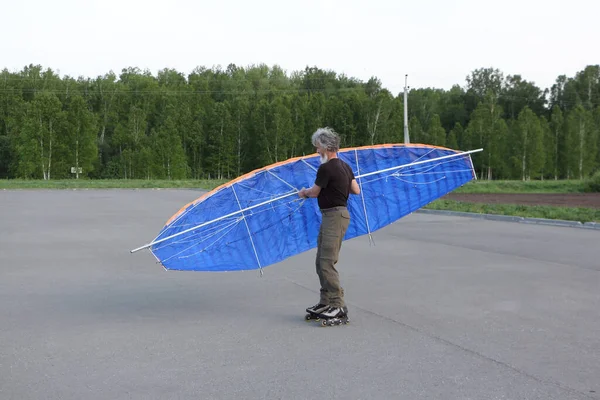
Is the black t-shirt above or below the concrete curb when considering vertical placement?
above

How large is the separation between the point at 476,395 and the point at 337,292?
8.06 feet

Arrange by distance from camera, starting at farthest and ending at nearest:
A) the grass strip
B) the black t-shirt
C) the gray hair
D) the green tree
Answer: the green tree < the grass strip < the gray hair < the black t-shirt

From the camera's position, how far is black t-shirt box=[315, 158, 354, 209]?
23.2 feet

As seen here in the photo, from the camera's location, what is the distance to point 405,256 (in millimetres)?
12812

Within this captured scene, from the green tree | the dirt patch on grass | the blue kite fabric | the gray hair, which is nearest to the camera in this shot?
the gray hair

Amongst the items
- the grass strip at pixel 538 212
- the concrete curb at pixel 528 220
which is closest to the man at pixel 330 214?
the concrete curb at pixel 528 220

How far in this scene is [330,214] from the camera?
7.14 meters

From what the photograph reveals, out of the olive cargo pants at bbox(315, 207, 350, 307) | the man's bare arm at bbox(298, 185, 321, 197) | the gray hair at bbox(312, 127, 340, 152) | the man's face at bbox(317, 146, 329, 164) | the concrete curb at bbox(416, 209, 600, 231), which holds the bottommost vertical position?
the concrete curb at bbox(416, 209, 600, 231)

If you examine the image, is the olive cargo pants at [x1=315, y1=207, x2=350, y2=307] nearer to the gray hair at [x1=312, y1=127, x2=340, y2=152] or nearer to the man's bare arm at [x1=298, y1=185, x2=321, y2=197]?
the man's bare arm at [x1=298, y1=185, x2=321, y2=197]

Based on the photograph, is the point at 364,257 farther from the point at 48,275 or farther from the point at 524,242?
the point at 48,275

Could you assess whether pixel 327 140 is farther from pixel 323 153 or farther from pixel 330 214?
pixel 330 214

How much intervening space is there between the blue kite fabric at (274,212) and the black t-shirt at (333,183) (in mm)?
1512

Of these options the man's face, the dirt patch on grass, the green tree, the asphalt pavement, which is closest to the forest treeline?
the green tree

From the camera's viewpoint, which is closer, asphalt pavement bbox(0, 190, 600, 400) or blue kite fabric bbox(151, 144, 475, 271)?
asphalt pavement bbox(0, 190, 600, 400)
